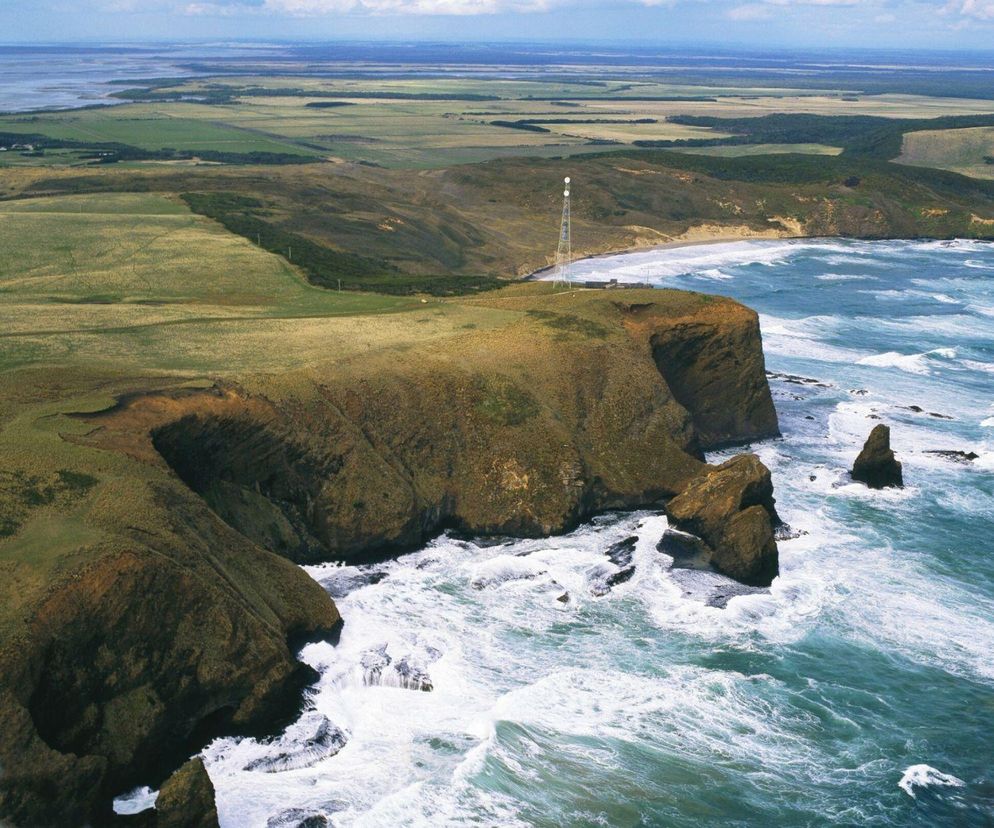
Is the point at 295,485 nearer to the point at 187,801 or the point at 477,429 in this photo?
the point at 477,429

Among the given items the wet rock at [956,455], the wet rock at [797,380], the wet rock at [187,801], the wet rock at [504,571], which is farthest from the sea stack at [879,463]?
the wet rock at [187,801]

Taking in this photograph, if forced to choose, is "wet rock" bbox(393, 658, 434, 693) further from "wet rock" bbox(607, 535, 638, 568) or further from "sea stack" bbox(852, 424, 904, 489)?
"sea stack" bbox(852, 424, 904, 489)

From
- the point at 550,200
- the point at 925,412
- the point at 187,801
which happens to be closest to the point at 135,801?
the point at 187,801

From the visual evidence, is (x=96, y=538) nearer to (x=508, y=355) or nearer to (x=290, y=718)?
(x=290, y=718)

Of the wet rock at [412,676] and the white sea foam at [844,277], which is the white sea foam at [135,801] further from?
the white sea foam at [844,277]

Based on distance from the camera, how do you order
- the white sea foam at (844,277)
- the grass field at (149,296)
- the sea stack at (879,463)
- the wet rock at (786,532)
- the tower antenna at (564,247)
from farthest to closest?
1. the white sea foam at (844,277)
2. the tower antenna at (564,247)
3. the sea stack at (879,463)
4. the grass field at (149,296)
5. the wet rock at (786,532)

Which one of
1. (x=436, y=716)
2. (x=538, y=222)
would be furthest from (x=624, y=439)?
(x=538, y=222)
